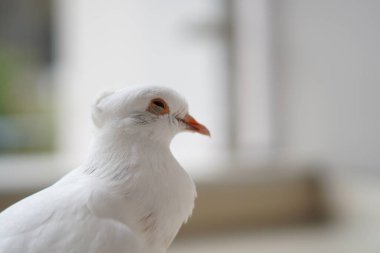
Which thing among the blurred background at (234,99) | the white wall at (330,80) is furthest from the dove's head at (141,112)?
the white wall at (330,80)

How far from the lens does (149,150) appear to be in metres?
0.52

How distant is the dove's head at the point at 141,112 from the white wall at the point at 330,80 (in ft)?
5.41

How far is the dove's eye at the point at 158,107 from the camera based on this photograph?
52 cm

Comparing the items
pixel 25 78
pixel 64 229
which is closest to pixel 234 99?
pixel 25 78

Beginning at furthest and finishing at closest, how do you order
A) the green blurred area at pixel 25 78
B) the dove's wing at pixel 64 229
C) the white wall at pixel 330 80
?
the green blurred area at pixel 25 78, the white wall at pixel 330 80, the dove's wing at pixel 64 229

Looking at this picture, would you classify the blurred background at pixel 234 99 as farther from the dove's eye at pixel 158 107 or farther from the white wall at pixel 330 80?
the dove's eye at pixel 158 107

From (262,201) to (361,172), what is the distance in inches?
16.9

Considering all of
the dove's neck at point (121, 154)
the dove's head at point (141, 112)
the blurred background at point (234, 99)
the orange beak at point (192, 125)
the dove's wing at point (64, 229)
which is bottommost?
the blurred background at point (234, 99)

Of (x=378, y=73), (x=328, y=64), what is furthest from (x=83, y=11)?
(x=378, y=73)

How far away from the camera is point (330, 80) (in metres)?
2.27

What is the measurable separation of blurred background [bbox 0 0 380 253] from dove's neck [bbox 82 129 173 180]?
1.44 m

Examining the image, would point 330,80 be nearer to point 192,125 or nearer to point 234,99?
point 234,99

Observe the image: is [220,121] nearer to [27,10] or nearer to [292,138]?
[292,138]

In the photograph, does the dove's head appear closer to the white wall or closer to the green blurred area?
the white wall
